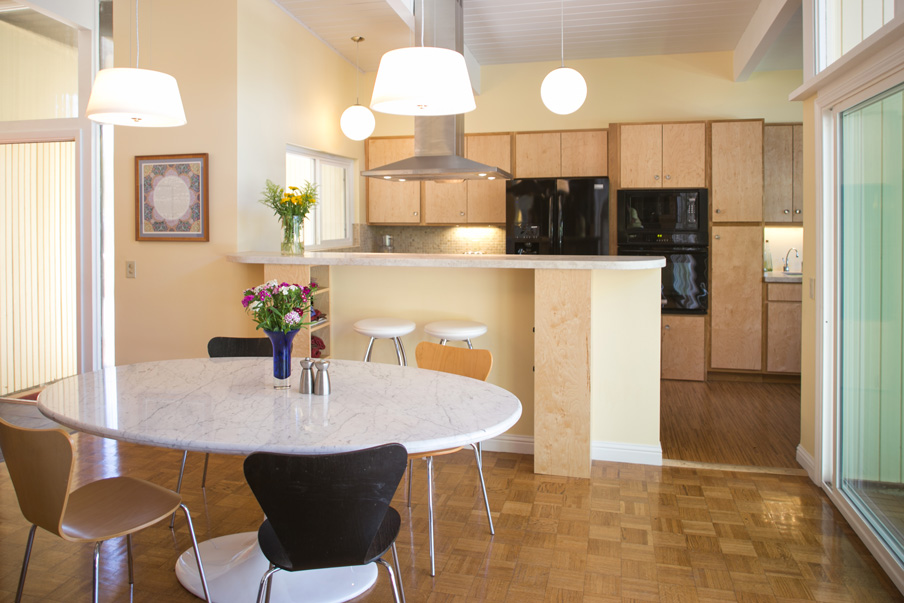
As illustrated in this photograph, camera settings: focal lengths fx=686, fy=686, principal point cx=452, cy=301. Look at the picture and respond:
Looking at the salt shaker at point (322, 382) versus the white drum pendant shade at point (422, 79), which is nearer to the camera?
the white drum pendant shade at point (422, 79)

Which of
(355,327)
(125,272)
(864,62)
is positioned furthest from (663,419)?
(125,272)

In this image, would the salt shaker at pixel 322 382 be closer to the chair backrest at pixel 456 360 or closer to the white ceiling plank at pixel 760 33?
the chair backrest at pixel 456 360

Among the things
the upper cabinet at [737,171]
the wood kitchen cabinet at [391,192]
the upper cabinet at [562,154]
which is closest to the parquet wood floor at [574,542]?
the upper cabinet at [737,171]

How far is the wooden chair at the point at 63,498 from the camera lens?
1.85 m

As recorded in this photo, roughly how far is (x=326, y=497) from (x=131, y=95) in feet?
5.85

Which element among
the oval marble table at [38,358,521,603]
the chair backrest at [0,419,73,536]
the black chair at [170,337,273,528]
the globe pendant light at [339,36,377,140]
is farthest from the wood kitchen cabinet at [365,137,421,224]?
the chair backrest at [0,419,73,536]

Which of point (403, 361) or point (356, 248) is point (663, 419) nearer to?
point (403, 361)

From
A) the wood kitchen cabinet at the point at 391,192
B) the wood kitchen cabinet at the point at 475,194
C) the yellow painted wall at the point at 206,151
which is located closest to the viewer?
the yellow painted wall at the point at 206,151

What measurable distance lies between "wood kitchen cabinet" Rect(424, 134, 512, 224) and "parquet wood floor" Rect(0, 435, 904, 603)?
337cm

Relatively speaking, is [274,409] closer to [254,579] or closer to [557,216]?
[254,579]

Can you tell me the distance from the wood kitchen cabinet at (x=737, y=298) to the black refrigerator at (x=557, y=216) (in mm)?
1027

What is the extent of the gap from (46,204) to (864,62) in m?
5.79

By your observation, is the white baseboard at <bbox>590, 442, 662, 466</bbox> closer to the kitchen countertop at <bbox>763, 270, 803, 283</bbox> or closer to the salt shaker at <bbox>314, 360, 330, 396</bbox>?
the salt shaker at <bbox>314, 360, 330, 396</bbox>

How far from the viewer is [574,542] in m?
2.87
